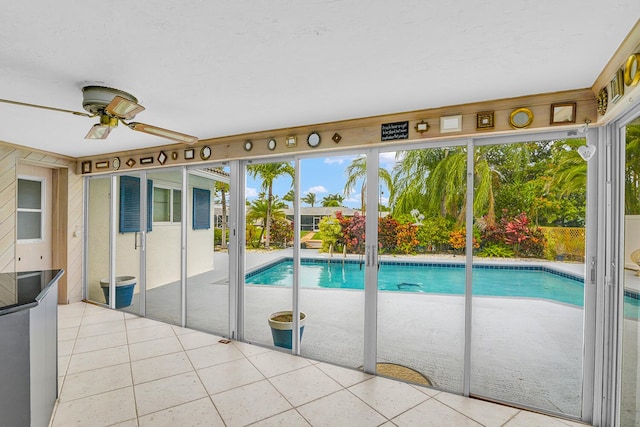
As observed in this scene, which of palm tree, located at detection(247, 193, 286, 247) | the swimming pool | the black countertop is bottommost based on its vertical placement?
the swimming pool

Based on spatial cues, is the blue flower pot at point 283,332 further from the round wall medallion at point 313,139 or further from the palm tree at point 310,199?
the round wall medallion at point 313,139

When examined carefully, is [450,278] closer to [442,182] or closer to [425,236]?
[425,236]

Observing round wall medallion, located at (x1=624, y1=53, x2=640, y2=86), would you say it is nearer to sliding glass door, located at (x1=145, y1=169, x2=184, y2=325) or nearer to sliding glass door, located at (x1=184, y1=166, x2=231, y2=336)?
sliding glass door, located at (x1=184, y1=166, x2=231, y2=336)

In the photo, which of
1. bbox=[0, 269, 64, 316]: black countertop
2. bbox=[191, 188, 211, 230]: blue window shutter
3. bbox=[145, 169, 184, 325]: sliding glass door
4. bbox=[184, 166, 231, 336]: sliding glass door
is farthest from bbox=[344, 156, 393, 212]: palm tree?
bbox=[191, 188, 211, 230]: blue window shutter

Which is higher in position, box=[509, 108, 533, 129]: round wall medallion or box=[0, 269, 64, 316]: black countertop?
box=[509, 108, 533, 129]: round wall medallion

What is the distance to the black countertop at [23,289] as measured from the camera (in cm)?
137

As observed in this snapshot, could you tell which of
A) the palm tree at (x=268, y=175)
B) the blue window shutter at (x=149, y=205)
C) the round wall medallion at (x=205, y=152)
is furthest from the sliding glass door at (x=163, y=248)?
the palm tree at (x=268, y=175)

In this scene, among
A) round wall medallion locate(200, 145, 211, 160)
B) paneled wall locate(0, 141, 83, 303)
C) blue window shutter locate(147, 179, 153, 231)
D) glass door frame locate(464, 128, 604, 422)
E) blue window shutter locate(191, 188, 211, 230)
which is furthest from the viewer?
blue window shutter locate(191, 188, 211, 230)

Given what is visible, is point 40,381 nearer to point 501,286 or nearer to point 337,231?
point 337,231

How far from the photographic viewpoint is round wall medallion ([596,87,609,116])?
181 cm

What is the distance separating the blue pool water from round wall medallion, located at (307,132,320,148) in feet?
3.95

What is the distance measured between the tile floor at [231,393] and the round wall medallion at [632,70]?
2102 mm

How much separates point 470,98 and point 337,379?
2442 millimetres

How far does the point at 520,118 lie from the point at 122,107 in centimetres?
262
